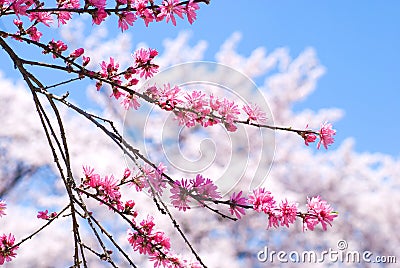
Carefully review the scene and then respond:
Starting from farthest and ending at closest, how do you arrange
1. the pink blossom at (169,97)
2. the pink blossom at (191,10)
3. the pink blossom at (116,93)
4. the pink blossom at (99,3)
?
the pink blossom at (116,93) < the pink blossom at (169,97) < the pink blossom at (99,3) < the pink blossom at (191,10)

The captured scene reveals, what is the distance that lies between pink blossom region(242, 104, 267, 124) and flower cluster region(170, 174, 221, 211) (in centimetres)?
41

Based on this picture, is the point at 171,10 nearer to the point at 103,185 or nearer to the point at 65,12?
the point at 65,12

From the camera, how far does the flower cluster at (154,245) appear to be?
2.31 metres

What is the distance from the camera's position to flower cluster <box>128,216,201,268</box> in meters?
2.31

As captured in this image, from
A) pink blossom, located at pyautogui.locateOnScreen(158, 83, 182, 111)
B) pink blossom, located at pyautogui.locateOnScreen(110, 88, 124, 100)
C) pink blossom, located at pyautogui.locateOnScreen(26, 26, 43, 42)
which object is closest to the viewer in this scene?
pink blossom, located at pyautogui.locateOnScreen(158, 83, 182, 111)

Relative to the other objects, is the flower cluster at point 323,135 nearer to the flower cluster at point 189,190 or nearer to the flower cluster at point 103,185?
the flower cluster at point 189,190

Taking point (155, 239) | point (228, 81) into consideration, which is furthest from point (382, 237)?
point (155, 239)

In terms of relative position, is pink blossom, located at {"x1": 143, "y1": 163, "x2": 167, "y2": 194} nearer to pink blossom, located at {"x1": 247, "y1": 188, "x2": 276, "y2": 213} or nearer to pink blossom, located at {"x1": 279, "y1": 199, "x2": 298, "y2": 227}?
pink blossom, located at {"x1": 247, "y1": 188, "x2": 276, "y2": 213}

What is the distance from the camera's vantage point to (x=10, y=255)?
8.59 feet

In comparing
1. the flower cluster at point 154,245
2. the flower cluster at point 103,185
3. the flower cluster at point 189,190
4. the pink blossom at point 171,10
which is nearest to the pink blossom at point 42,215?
the flower cluster at point 103,185

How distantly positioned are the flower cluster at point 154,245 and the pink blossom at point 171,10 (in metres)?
0.93

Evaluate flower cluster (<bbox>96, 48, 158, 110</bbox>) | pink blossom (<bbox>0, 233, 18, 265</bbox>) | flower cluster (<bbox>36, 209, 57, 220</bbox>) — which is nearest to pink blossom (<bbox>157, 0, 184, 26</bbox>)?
flower cluster (<bbox>96, 48, 158, 110</bbox>)

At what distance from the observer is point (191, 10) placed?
6.15 ft

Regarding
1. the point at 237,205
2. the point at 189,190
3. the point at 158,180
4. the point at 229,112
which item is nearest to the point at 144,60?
the point at 229,112
